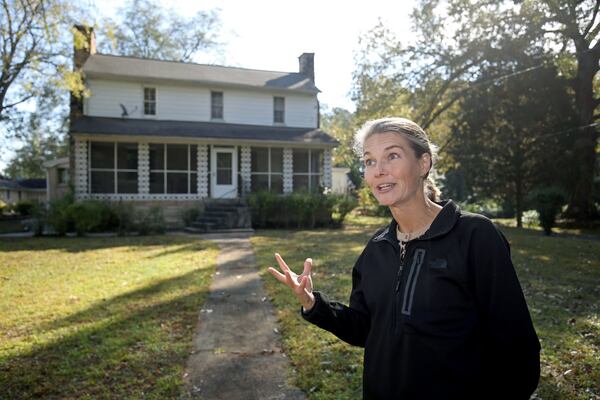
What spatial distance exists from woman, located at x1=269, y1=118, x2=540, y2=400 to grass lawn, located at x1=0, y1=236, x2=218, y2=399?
2.47 metres

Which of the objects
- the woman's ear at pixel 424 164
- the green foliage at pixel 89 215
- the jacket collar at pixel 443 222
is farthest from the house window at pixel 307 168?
the jacket collar at pixel 443 222

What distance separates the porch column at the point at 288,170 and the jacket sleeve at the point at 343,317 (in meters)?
19.1

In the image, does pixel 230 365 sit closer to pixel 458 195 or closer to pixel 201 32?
pixel 458 195

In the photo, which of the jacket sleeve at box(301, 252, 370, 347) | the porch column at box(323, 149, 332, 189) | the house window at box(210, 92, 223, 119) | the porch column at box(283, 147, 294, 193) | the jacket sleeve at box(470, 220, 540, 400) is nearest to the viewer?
the jacket sleeve at box(470, 220, 540, 400)

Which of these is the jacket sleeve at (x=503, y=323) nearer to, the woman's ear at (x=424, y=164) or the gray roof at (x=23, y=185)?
the woman's ear at (x=424, y=164)

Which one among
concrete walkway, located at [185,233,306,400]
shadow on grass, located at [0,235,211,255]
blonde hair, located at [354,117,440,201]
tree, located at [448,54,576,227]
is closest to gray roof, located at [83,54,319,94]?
tree, located at [448,54,576,227]

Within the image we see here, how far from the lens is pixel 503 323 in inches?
66.3

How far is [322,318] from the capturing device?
2.22m

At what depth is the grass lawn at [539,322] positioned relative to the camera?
3.77 m

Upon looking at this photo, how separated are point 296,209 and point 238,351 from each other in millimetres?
14244

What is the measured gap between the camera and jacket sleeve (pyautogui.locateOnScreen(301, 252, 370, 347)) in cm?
222

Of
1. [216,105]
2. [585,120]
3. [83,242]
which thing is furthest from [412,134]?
[216,105]

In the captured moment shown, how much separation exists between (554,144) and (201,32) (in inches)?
1257

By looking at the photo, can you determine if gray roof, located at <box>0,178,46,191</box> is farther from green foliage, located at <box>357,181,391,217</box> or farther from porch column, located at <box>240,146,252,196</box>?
green foliage, located at <box>357,181,391,217</box>
